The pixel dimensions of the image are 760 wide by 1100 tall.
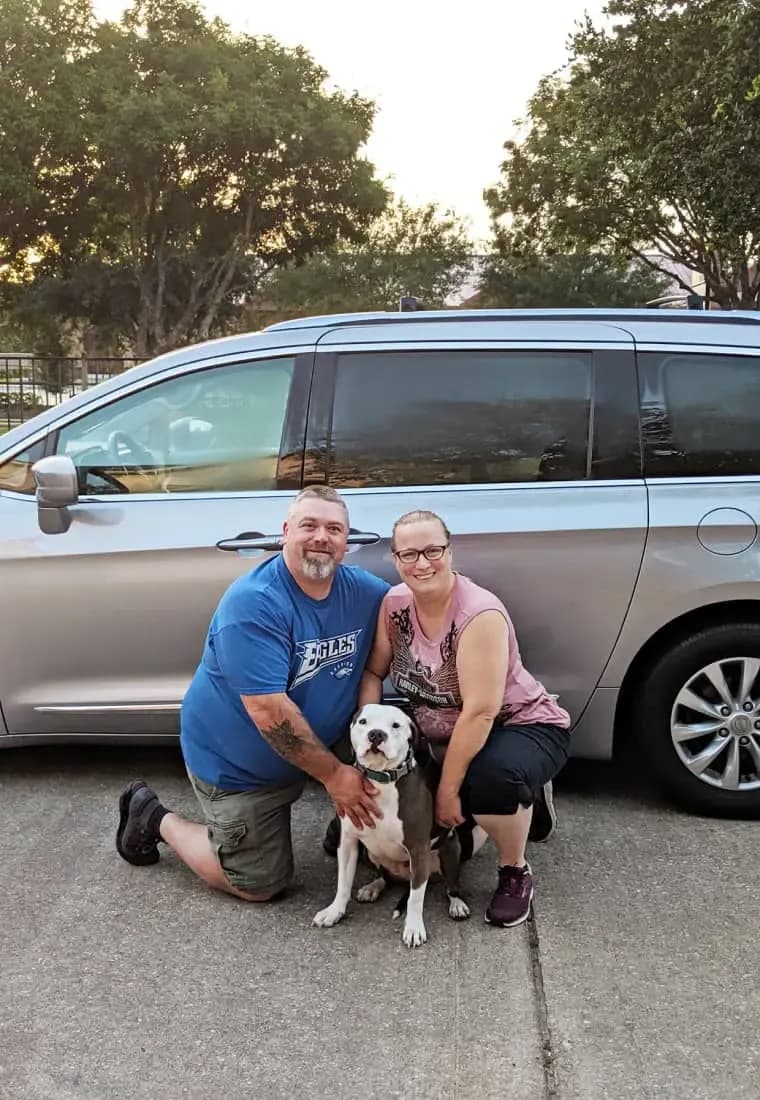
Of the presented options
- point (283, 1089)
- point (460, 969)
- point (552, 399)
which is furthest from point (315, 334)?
point (283, 1089)

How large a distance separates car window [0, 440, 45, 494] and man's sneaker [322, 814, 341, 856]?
1650mm

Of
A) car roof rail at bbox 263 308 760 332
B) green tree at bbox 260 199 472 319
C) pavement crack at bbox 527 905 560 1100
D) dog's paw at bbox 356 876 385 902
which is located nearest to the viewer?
pavement crack at bbox 527 905 560 1100

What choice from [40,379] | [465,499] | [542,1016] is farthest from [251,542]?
[40,379]

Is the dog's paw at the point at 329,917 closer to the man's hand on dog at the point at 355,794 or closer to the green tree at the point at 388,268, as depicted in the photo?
the man's hand on dog at the point at 355,794

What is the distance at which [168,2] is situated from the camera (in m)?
22.1

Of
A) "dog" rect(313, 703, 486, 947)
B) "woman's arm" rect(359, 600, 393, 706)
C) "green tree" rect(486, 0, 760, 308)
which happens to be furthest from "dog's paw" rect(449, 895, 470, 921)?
"green tree" rect(486, 0, 760, 308)

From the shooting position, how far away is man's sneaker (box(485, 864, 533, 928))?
3.03 meters

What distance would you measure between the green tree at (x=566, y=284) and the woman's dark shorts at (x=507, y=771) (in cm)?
3516

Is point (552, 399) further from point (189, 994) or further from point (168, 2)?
point (168, 2)

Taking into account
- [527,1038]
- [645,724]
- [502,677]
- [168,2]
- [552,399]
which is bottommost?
[527,1038]

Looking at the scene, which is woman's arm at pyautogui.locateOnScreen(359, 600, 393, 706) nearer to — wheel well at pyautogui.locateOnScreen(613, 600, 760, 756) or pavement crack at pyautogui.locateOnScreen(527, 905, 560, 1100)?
pavement crack at pyautogui.locateOnScreen(527, 905, 560, 1100)

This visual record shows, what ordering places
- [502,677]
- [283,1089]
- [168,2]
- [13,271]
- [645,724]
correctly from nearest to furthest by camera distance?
[283,1089] → [502,677] → [645,724] → [168,2] → [13,271]

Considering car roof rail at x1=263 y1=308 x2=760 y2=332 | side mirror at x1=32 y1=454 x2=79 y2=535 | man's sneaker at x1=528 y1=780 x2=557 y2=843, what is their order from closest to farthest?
man's sneaker at x1=528 y1=780 x2=557 y2=843
side mirror at x1=32 y1=454 x2=79 y2=535
car roof rail at x1=263 y1=308 x2=760 y2=332

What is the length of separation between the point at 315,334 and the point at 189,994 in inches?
88.1
